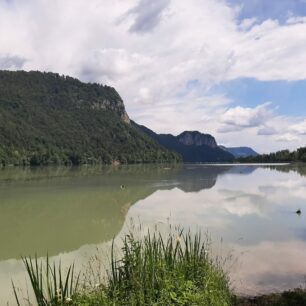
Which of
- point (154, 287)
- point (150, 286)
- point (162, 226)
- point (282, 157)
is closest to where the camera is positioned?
point (150, 286)

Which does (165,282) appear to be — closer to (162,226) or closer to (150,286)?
(150,286)

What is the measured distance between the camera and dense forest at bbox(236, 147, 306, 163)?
14648 centimetres

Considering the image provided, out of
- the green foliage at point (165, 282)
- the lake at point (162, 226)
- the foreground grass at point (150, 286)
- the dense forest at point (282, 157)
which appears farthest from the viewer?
the dense forest at point (282, 157)

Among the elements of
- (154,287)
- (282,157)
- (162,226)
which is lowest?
(162,226)

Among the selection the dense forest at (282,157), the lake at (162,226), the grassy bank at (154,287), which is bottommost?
the lake at (162,226)

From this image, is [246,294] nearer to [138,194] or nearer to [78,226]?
[78,226]

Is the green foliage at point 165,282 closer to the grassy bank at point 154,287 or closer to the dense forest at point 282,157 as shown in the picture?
the grassy bank at point 154,287

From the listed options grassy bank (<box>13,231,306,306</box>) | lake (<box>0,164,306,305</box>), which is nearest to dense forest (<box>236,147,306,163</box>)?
lake (<box>0,164,306,305</box>)

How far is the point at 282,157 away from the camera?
166 m

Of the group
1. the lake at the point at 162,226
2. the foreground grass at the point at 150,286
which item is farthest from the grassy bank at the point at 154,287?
the lake at the point at 162,226

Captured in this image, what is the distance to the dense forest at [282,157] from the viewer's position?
14648 centimetres

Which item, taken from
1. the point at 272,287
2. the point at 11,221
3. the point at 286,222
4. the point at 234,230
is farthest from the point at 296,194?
the point at 272,287

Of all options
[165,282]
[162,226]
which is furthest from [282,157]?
[165,282]

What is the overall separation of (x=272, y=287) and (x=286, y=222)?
12.2 meters
